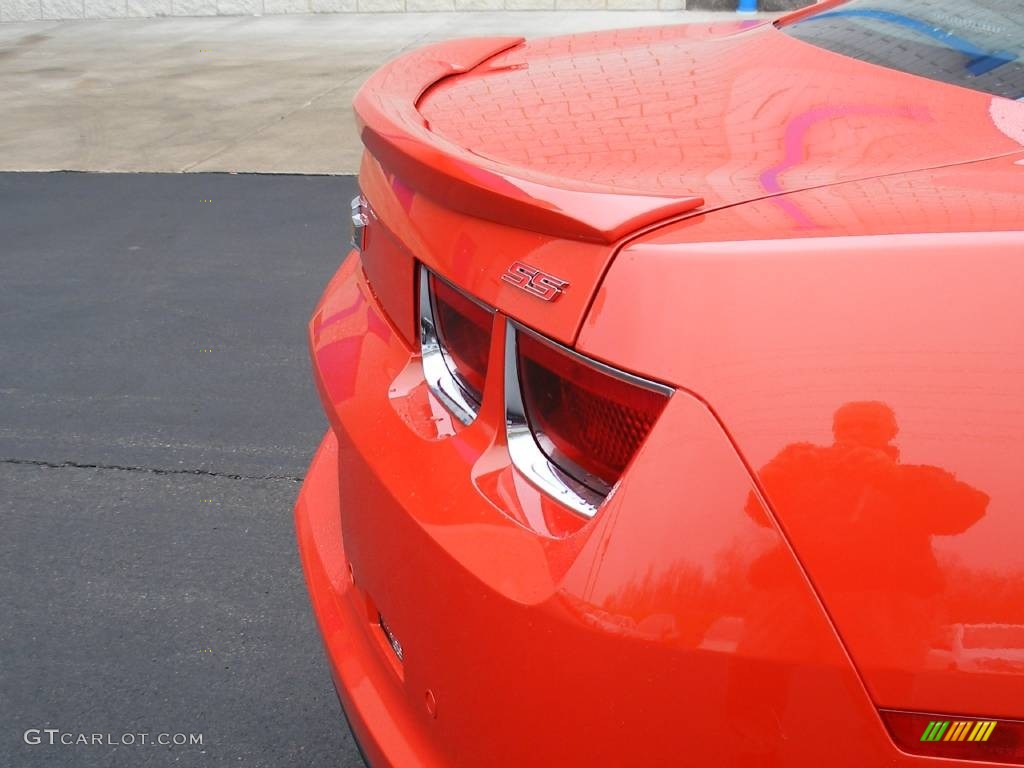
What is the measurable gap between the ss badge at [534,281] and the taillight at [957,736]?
58cm

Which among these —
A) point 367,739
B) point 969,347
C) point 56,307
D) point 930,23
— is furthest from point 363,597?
point 56,307

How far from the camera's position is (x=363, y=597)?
1806 mm

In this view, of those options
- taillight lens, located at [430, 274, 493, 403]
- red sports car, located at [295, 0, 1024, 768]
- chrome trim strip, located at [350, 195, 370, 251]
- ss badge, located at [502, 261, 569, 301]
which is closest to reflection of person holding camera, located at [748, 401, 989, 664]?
red sports car, located at [295, 0, 1024, 768]

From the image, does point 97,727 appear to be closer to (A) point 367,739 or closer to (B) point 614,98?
(A) point 367,739

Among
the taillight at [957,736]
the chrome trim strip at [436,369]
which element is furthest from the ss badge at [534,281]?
the taillight at [957,736]

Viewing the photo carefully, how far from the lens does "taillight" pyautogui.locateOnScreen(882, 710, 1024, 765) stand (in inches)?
45.6

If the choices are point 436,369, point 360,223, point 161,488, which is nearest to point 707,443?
point 436,369

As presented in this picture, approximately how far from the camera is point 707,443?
47.6 inches
